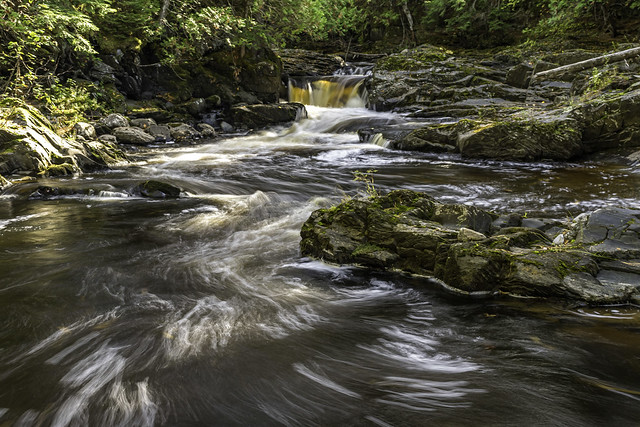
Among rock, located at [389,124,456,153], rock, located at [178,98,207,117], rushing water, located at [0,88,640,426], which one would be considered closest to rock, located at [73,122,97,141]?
rock, located at [178,98,207,117]

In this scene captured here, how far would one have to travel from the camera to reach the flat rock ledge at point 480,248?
9.73 ft

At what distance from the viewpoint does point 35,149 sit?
27.1 ft

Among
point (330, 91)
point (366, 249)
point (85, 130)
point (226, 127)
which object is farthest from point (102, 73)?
point (366, 249)

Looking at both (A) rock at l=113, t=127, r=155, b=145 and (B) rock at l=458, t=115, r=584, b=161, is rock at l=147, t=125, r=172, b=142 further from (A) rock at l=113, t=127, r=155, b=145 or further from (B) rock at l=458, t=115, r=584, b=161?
(B) rock at l=458, t=115, r=584, b=161

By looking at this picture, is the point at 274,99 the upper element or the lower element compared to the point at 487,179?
upper

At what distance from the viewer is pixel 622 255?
311cm

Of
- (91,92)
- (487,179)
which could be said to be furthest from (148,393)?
(91,92)

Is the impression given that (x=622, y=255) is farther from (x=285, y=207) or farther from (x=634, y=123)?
(x=634, y=123)

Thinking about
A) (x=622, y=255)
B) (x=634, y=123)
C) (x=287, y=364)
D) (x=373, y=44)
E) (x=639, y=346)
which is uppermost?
(x=373, y=44)

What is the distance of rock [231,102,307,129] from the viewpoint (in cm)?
1609

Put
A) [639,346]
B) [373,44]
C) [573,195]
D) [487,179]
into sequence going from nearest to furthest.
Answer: [639,346] < [573,195] < [487,179] < [373,44]

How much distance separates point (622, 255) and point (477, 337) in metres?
1.65

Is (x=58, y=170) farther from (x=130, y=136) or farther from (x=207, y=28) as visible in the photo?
(x=207, y=28)

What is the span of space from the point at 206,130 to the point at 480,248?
13.6 meters
